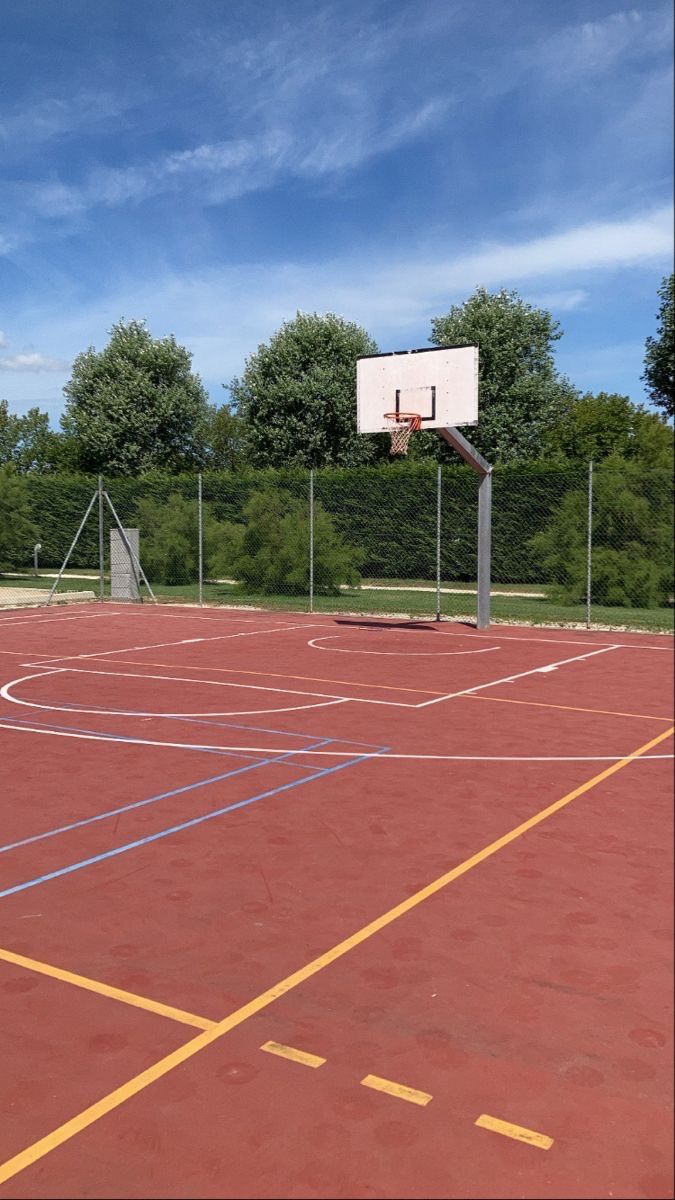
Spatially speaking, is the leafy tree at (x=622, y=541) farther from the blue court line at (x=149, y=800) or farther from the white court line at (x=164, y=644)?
the white court line at (x=164, y=644)

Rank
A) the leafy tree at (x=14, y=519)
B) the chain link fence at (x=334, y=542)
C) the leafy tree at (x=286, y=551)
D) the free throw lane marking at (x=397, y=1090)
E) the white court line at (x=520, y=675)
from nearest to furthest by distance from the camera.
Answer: the free throw lane marking at (x=397, y=1090) < the white court line at (x=520, y=675) < the chain link fence at (x=334, y=542) < the leafy tree at (x=286, y=551) < the leafy tree at (x=14, y=519)

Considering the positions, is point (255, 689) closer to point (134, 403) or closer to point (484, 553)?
point (484, 553)

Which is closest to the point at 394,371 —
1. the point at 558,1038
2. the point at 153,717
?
the point at 153,717

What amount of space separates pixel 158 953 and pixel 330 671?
773 centimetres

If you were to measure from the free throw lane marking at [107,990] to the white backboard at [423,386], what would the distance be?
501 inches

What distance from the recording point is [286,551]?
21.7 meters

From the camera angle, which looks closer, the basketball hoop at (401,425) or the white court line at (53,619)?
the basketball hoop at (401,425)

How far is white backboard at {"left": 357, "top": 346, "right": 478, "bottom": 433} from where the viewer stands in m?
15.7

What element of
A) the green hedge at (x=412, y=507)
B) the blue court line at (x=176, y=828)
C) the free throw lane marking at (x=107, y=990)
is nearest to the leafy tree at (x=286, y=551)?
the green hedge at (x=412, y=507)

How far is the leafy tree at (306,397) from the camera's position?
33.5 m

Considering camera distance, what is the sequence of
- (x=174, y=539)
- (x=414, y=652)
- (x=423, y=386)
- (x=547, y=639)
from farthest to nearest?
(x=174, y=539), (x=423, y=386), (x=547, y=639), (x=414, y=652)

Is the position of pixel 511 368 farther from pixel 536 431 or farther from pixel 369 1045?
pixel 369 1045

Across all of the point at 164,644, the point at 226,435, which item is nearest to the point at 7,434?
the point at 226,435

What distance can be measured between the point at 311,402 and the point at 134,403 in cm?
821
